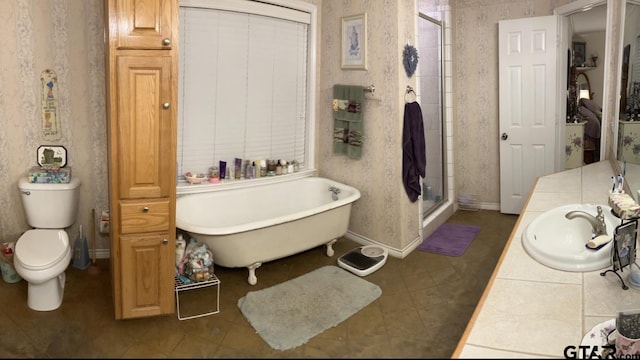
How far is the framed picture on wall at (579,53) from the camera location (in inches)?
166

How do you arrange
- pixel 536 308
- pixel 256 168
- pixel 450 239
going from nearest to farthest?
pixel 536 308 < pixel 256 168 < pixel 450 239

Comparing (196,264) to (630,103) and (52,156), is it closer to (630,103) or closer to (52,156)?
(52,156)

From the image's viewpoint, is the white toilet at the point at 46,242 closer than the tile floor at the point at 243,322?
No

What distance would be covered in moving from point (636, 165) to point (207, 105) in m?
2.95

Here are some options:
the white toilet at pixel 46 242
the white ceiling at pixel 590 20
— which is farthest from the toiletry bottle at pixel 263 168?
the white ceiling at pixel 590 20

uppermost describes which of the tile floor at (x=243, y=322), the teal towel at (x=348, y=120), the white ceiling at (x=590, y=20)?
the white ceiling at (x=590, y=20)

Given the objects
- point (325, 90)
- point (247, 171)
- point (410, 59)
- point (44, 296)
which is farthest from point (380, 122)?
point (44, 296)

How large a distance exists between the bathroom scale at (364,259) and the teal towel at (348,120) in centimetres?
81

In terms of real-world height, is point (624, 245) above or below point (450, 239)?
above

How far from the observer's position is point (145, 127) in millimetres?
2471

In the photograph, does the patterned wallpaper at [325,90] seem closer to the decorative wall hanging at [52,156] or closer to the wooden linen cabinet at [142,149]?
the decorative wall hanging at [52,156]

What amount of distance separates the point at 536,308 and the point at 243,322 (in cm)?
159

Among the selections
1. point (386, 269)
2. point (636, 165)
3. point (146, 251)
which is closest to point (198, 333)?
point (146, 251)

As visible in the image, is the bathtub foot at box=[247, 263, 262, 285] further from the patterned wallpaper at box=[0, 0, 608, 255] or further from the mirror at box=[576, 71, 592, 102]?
the mirror at box=[576, 71, 592, 102]
